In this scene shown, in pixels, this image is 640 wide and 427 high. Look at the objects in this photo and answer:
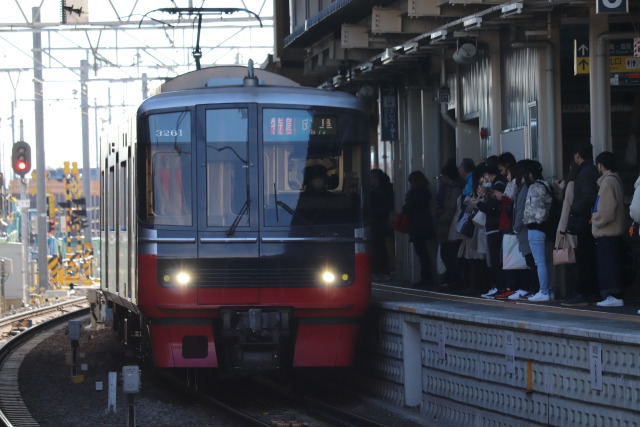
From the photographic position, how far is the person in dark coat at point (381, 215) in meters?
16.6

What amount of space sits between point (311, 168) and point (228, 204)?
32.1 inches

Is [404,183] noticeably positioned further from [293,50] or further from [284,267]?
[284,267]

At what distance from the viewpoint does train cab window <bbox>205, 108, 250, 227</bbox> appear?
36.3ft

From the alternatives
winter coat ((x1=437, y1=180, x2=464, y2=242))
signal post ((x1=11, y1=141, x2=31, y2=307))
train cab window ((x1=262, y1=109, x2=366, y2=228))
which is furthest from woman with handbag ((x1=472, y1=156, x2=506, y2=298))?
signal post ((x1=11, y1=141, x2=31, y2=307))

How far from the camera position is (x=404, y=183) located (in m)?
17.5

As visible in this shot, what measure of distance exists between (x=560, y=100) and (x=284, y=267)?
3523 mm

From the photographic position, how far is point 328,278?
36.4 feet

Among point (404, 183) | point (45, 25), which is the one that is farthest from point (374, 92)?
point (45, 25)

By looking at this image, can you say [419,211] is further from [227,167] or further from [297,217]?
[227,167]

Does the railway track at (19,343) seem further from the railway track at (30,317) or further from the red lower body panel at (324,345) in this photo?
the red lower body panel at (324,345)

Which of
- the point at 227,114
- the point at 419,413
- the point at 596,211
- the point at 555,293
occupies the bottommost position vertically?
→ the point at 419,413

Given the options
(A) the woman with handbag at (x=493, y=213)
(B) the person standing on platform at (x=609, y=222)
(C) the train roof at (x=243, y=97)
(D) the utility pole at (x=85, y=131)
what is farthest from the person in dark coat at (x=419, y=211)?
(D) the utility pole at (x=85, y=131)

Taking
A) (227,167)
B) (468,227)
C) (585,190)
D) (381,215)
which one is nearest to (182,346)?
(227,167)

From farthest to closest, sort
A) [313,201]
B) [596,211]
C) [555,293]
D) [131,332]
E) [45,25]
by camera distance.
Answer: [45,25]
[131,332]
[555,293]
[313,201]
[596,211]
